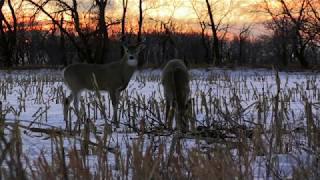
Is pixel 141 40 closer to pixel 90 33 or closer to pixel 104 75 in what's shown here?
pixel 104 75

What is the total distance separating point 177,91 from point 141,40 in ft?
41.4

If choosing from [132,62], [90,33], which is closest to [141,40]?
[132,62]

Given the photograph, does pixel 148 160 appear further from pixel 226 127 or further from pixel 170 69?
pixel 170 69

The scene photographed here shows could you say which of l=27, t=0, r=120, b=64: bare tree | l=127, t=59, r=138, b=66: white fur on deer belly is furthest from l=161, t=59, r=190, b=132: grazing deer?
l=27, t=0, r=120, b=64: bare tree

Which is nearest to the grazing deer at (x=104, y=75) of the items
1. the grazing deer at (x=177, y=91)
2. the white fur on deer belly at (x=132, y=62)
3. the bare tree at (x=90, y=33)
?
the white fur on deer belly at (x=132, y=62)

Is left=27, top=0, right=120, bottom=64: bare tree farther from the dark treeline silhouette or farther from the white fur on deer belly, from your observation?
the white fur on deer belly

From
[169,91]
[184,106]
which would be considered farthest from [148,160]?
[169,91]

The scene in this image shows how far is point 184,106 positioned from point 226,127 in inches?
29.5

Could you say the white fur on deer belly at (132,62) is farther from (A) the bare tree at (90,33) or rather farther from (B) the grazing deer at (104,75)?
(A) the bare tree at (90,33)

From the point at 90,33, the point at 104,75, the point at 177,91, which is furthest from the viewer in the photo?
the point at 90,33

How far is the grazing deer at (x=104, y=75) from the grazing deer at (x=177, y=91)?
2.46 m

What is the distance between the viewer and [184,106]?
653cm

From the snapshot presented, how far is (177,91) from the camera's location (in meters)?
6.75

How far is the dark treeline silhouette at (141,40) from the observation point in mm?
40656
